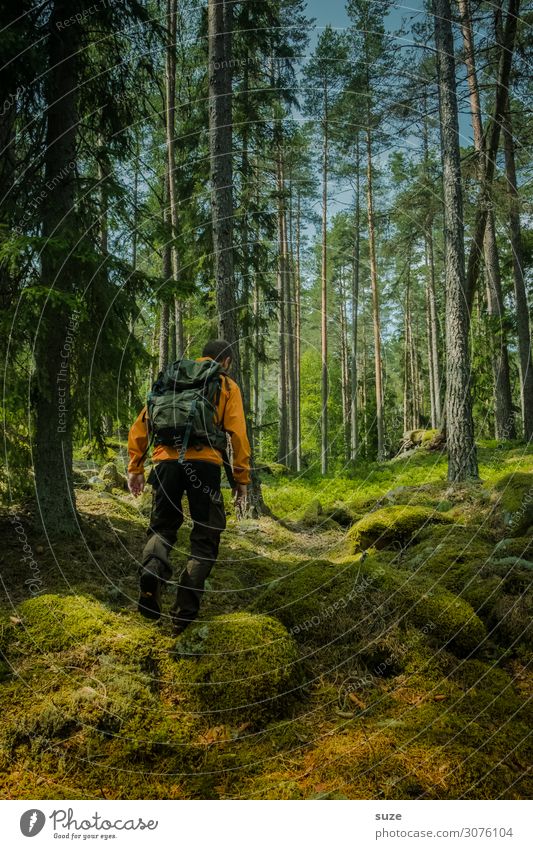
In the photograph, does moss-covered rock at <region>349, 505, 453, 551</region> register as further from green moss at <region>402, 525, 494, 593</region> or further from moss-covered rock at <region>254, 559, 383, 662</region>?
moss-covered rock at <region>254, 559, 383, 662</region>

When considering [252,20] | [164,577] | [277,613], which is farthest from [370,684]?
[252,20]

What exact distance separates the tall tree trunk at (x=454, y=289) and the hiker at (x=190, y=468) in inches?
269

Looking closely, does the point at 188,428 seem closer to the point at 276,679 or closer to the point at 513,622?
the point at 276,679

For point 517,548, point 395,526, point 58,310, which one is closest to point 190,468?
point 58,310

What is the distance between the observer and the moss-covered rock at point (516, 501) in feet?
20.7

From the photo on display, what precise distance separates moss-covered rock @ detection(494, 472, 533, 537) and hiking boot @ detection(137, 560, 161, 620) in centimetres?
440

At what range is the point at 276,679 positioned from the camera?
3785 mm

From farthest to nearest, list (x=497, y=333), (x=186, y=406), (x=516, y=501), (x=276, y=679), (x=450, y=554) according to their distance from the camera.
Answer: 1. (x=497, y=333)
2. (x=516, y=501)
3. (x=450, y=554)
4. (x=186, y=406)
5. (x=276, y=679)

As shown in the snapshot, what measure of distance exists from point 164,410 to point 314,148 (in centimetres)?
2212

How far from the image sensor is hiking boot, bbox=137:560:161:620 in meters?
4.31

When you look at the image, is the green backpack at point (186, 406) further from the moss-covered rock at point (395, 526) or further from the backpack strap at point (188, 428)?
the moss-covered rock at point (395, 526)

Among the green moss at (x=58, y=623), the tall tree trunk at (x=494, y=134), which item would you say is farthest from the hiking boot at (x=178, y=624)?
the tall tree trunk at (x=494, y=134)

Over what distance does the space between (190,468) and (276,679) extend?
5.90ft

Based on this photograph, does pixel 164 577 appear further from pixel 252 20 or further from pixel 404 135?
pixel 252 20
